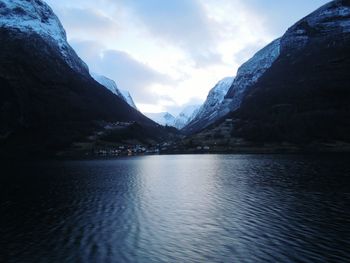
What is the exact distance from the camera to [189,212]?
64812 millimetres

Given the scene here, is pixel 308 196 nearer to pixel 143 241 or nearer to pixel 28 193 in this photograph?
pixel 143 241

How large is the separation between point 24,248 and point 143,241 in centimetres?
1385

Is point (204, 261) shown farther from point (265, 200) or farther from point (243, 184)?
point (243, 184)

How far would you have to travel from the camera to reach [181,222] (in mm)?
57188

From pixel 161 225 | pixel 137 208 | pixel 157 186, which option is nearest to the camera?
pixel 161 225

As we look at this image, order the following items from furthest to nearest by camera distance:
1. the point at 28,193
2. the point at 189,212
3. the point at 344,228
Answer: the point at 28,193, the point at 189,212, the point at 344,228

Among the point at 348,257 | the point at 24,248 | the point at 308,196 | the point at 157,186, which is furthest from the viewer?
the point at 157,186

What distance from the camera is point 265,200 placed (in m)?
71.6

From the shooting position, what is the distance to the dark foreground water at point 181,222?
41125 millimetres

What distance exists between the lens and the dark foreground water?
41125 mm

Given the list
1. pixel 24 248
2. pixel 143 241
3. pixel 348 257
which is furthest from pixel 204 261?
pixel 24 248

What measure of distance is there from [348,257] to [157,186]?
68812 millimetres

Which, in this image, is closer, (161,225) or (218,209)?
(161,225)

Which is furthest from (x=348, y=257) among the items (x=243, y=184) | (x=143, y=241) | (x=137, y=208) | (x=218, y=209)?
(x=243, y=184)
